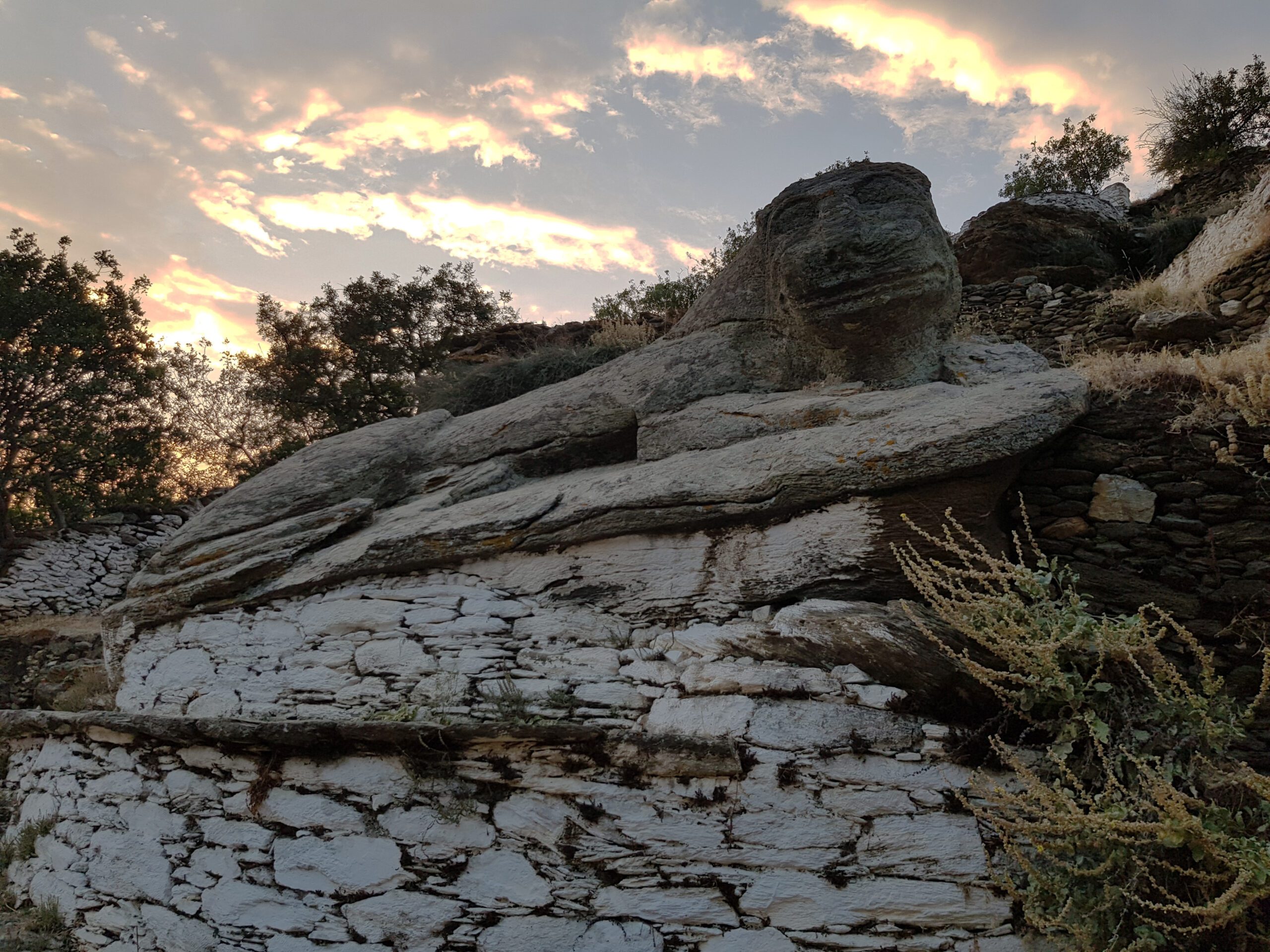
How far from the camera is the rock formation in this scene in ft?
11.5

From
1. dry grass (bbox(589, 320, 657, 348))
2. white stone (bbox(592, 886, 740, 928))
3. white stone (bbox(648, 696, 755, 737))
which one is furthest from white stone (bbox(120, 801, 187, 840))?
dry grass (bbox(589, 320, 657, 348))

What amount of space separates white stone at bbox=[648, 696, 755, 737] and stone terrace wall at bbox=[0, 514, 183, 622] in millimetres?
11524

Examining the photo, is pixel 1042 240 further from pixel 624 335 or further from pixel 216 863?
pixel 216 863

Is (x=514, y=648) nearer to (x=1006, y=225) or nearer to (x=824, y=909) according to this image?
(x=824, y=909)

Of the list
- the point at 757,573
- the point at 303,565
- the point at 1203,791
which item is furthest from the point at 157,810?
the point at 1203,791

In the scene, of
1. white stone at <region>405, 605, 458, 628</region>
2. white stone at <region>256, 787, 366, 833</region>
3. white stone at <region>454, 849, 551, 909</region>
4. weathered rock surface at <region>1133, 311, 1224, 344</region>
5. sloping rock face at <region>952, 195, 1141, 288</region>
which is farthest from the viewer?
sloping rock face at <region>952, 195, 1141, 288</region>

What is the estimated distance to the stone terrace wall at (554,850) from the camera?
3.31m

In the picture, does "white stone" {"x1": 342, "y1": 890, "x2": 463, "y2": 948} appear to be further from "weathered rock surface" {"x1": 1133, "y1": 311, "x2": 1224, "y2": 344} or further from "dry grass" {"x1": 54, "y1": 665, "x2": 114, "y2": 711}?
"weathered rock surface" {"x1": 1133, "y1": 311, "x2": 1224, "y2": 344}

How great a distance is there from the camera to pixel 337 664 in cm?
514

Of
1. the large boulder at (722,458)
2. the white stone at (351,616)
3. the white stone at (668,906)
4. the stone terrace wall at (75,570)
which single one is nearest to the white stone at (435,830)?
the white stone at (668,906)

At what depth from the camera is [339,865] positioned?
407 cm

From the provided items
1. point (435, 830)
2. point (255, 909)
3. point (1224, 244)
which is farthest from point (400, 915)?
point (1224, 244)

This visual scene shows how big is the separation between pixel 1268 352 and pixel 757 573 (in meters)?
3.20

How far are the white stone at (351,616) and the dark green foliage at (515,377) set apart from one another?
4.63m
